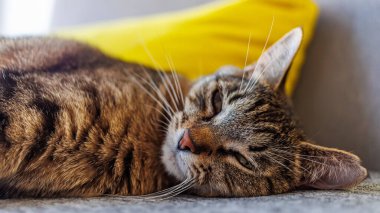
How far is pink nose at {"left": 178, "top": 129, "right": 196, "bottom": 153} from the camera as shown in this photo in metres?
1.10

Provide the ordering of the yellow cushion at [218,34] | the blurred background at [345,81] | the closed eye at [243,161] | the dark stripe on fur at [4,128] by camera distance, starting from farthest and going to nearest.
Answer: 1. the yellow cushion at [218,34]
2. the blurred background at [345,81]
3. the closed eye at [243,161]
4. the dark stripe on fur at [4,128]

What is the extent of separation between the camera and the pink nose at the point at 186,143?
1.10 metres

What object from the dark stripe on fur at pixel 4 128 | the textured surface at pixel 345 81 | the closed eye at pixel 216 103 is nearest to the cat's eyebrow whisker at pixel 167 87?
the closed eye at pixel 216 103

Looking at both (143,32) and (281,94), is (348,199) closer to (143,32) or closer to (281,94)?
(281,94)

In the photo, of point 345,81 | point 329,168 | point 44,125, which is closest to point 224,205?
point 329,168

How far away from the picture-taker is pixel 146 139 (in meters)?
1.25

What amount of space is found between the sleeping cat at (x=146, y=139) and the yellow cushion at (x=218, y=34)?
0.33 metres

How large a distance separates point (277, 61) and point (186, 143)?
0.45 metres

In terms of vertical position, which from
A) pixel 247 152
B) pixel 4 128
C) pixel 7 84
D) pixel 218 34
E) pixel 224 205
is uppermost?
pixel 218 34

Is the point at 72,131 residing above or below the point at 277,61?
below

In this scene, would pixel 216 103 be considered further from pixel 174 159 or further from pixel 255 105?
pixel 174 159

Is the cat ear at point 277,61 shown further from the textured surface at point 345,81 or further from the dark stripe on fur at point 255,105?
the textured surface at point 345,81

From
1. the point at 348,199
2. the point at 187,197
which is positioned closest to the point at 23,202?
the point at 187,197

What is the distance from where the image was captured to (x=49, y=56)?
4.48ft
